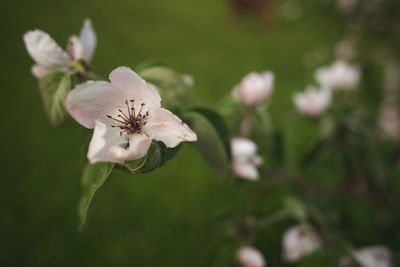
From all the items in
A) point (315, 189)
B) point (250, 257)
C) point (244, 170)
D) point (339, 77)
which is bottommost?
point (250, 257)

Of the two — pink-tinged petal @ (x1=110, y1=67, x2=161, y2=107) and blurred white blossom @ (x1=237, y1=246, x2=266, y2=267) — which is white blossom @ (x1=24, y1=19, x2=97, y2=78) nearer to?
pink-tinged petal @ (x1=110, y1=67, x2=161, y2=107)

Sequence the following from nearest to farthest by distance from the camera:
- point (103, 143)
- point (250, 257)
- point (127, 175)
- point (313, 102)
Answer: point (103, 143) → point (250, 257) → point (313, 102) → point (127, 175)

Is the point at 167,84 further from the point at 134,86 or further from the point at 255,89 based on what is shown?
the point at 255,89

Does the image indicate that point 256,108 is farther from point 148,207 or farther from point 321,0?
point 321,0

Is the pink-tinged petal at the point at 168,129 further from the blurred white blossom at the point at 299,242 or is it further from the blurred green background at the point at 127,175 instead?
the blurred white blossom at the point at 299,242

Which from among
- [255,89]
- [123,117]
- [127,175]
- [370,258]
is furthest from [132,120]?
[127,175]

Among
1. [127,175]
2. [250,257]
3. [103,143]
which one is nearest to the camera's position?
[103,143]

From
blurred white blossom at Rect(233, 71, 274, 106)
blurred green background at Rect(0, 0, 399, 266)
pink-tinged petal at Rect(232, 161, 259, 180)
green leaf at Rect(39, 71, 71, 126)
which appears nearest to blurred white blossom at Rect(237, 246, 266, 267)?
blurred green background at Rect(0, 0, 399, 266)
